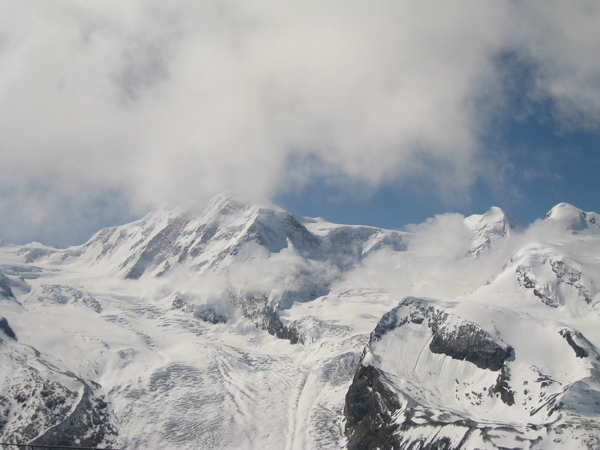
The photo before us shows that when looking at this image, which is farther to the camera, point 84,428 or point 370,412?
point 370,412

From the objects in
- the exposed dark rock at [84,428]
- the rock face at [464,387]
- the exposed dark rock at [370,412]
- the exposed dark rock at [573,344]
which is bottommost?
the exposed dark rock at [84,428]

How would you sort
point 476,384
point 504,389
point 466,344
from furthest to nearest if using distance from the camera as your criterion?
point 466,344, point 476,384, point 504,389

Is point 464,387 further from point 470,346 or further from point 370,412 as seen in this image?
point 370,412

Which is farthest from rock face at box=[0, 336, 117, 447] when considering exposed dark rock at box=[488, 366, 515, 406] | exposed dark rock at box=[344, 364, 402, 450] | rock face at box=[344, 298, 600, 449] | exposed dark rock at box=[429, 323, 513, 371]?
exposed dark rock at box=[488, 366, 515, 406]

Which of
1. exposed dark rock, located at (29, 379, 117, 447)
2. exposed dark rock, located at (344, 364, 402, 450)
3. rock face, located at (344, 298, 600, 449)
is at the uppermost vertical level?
rock face, located at (344, 298, 600, 449)

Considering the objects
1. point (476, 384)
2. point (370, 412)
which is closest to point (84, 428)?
point (370, 412)

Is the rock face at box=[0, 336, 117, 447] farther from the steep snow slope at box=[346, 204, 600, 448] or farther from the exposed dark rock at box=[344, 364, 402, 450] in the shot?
the steep snow slope at box=[346, 204, 600, 448]

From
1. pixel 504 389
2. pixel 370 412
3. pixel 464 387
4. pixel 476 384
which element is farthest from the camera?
pixel 464 387

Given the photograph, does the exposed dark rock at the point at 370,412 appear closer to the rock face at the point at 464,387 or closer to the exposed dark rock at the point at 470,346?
the rock face at the point at 464,387

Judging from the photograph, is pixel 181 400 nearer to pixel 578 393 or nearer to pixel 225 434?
pixel 225 434

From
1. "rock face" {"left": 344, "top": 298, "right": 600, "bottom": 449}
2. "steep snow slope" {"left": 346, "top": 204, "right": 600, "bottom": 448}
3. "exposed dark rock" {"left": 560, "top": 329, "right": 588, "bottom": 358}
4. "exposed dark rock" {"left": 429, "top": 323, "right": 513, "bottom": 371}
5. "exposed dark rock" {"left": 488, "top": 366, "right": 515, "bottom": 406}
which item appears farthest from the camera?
"exposed dark rock" {"left": 429, "top": 323, "right": 513, "bottom": 371}

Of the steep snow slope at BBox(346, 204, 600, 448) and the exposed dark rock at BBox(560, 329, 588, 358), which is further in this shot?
the exposed dark rock at BBox(560, 329, 588, 358)

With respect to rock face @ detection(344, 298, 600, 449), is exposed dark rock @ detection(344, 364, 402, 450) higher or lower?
lower

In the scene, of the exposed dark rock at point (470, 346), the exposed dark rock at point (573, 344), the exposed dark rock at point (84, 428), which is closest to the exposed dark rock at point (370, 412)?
the exposed dark rock at point (470, 346)
